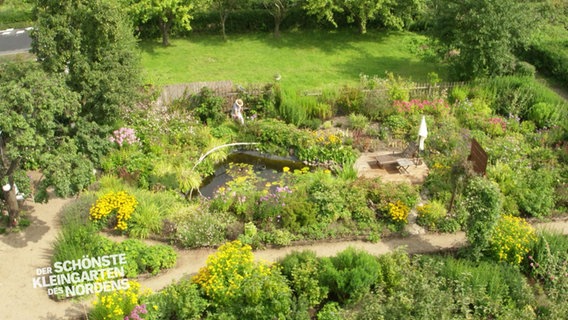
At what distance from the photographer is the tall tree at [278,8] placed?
2798cm

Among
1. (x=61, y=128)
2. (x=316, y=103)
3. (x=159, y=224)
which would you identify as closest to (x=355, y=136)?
(x=316, y=103)

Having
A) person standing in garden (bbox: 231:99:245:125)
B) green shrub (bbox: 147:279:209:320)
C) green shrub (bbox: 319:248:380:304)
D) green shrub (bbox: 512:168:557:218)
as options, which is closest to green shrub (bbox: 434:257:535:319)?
green shrub (bbox: 319:248:380:304)

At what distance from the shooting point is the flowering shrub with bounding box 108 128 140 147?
57.4 feet

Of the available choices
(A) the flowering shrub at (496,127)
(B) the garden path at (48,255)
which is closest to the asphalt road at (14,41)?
(B) the garden path at (48,255)

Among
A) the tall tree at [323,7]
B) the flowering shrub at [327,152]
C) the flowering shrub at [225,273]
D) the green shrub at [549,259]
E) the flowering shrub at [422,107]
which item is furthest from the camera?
the tall tree at [323,7]

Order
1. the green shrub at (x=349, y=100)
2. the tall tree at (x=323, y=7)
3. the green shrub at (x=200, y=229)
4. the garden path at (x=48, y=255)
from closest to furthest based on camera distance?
the garden path at (x=48, y=255), the green shrub at (x=200, y=229), the green shrub at (x=349, y=100), the tall tree at (x=323, y=7)

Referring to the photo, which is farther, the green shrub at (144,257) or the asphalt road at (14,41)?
the asphalt road at (14,41)

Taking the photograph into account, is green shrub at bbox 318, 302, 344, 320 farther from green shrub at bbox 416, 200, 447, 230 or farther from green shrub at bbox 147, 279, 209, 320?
green shrub at bbox 416, 200, 447, 230

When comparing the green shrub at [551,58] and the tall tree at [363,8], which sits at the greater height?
the tall tree at [363,8]

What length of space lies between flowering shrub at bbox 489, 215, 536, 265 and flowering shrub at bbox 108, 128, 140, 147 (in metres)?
11.1

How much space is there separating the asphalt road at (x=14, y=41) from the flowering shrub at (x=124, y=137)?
12759mm

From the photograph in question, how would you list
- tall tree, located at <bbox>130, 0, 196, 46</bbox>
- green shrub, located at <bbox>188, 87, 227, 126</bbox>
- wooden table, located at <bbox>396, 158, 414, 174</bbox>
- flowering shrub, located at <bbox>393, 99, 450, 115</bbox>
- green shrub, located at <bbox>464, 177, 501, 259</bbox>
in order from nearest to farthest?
green shrub, located at <bbox>464, 177, 501, 259</bbox>, wooden table, located at <bbox>396, 158, 414, 174</bbox>, green shrub, located at <bbox>188, 87, 227, 126</bbox>, flowering shrub, located at <bbox>393, 99, 450, 115</bbox>, tall tree, located at <bbox>130, 0, 196, 46</bbox>

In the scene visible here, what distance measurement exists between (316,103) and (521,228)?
29.0ft

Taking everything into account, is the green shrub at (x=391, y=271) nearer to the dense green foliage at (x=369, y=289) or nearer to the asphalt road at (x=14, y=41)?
the dense green foliage at (x=369, y=289)
